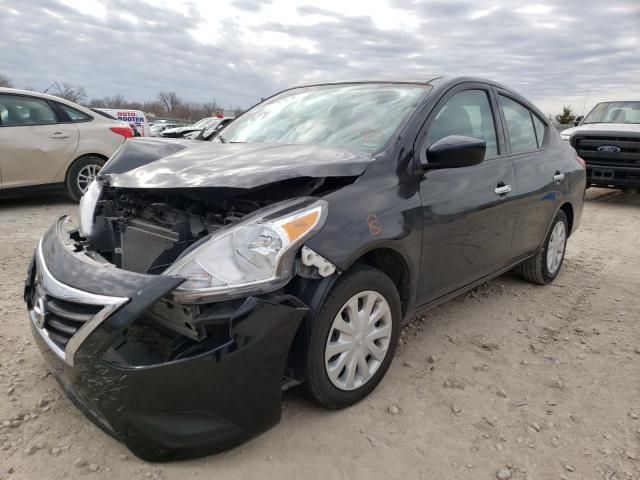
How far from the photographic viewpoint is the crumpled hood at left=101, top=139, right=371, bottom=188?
7.58 ft

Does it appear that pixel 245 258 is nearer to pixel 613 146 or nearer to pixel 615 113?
pixel 613 146

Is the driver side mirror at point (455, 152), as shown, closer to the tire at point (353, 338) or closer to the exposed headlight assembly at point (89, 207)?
the tire at point (353, 338)

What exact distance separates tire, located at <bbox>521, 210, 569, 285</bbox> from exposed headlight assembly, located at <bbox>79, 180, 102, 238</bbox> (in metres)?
3.40

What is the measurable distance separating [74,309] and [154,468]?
72 centimetres

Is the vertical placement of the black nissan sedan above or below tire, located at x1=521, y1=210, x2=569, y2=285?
above

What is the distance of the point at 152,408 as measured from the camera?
1.87 metres

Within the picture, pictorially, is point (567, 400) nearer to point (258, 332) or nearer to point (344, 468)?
point (344, 468)

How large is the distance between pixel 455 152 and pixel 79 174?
5.87 m

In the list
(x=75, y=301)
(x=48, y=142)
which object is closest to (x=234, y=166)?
(x=75, y=301)

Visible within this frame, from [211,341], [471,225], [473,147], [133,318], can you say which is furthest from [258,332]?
[471,225]

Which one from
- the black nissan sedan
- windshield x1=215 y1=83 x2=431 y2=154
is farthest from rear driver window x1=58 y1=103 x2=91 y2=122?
the black nissan sedan

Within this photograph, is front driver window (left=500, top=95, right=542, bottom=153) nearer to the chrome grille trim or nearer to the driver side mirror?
the driver side mirror

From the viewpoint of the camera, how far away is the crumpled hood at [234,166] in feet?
7.58

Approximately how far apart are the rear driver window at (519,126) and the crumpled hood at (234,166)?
1.66 metres
